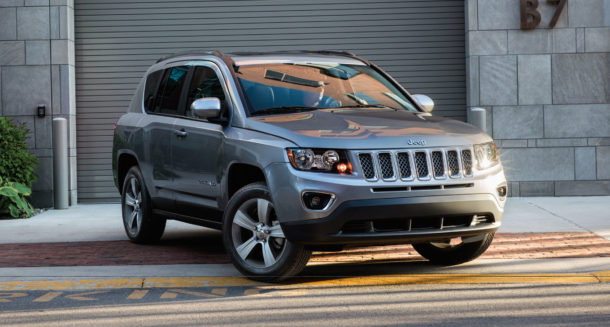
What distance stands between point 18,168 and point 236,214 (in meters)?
6.65

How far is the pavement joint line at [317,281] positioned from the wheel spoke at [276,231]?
14.8 inches

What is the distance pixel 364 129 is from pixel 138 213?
3.40 m

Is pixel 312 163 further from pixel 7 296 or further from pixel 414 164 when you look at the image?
pixel 7 296

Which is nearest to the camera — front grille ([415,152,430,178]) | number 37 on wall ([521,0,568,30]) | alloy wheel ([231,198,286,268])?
front grille ([415,152,430,178])

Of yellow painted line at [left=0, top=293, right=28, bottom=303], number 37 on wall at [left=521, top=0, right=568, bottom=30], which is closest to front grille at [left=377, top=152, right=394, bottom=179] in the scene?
yellow painted line at [left=0, top=293, right=28, bottom=303]

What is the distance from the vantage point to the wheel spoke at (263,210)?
6.99m

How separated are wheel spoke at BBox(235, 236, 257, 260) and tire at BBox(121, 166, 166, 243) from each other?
224 centimetres

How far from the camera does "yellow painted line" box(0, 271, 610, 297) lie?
279 inches

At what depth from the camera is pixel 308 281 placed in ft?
23.7

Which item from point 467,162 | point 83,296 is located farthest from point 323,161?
point 83,296

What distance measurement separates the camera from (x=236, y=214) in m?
7.24

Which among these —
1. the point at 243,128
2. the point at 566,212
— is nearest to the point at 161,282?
the point at 243,128

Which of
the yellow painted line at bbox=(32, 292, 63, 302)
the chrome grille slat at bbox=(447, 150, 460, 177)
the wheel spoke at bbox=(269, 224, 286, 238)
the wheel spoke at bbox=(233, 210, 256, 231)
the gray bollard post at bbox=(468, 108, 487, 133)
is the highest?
the gray bollard post at bbox=(468, 108, 487, 133)

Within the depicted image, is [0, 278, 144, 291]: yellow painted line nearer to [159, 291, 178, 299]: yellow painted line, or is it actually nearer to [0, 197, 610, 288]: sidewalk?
[0, 197, 610, 288]: sidewalk
